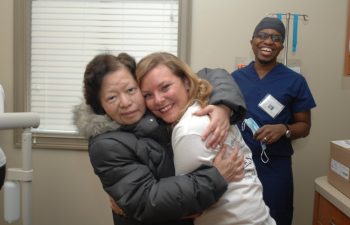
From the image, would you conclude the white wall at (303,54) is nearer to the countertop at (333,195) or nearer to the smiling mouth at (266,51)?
the smiling mouth at (266,51)

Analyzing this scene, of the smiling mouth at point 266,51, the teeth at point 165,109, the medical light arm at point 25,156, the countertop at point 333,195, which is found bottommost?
the countertop at point 333,195

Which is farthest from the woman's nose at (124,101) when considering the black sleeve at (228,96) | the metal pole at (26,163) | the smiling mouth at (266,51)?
the smiling mouth at (266,51)

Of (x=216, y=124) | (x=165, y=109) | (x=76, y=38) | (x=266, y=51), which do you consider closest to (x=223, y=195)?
(x=216, y=124)

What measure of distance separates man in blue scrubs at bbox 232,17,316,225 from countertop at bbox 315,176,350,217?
0.24m

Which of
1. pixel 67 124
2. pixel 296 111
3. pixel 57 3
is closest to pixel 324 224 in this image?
pixel 296 111

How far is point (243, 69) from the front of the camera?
2.03 metres

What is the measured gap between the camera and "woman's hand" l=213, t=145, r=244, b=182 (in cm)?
102

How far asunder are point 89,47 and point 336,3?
1.66 m

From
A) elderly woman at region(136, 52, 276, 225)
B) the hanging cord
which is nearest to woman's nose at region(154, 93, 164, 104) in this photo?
elderly woman at region(136, 52, 276, 225)

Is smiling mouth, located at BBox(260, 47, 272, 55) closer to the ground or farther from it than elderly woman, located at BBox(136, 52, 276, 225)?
farther from it

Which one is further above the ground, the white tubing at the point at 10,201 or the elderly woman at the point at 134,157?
the elderly woman at the point at 134,157

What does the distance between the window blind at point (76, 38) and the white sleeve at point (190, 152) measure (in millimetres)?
1451

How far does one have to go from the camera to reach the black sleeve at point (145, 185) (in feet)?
3.09

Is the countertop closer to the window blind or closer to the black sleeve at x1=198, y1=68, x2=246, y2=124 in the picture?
the black sleeve at x1=198, y1=68, x2=246, y2=124
